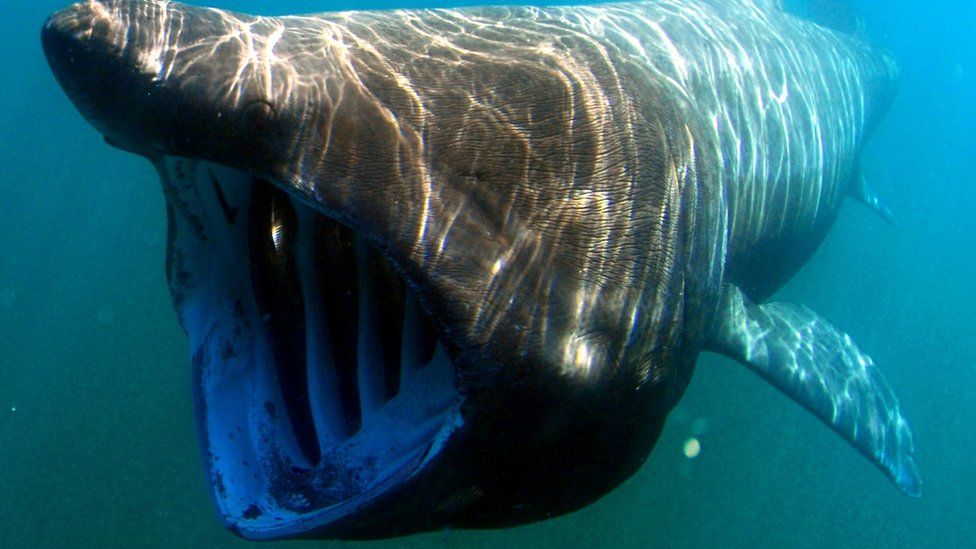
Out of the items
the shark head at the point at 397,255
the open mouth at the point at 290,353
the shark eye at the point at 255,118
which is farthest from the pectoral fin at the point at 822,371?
the shark eye at the point at 255,118

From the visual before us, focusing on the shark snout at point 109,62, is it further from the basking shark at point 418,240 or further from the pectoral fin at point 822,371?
the pectoral fin at point 822,371

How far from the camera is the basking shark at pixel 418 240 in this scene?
2.06 metres

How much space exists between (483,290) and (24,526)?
9500 millimetres

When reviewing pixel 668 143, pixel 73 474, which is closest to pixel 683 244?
pixel 668 143

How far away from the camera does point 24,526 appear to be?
8.98 meters

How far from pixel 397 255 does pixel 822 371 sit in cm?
422

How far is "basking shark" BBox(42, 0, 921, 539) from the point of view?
6.76ft

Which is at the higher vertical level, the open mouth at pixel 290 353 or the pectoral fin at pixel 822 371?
the open mouth at pixel 290 353

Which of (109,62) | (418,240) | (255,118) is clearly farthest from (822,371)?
(109,62)

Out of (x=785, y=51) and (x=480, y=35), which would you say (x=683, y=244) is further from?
(x=785, y=51)

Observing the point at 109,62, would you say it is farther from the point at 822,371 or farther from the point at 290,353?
the point at 822,371

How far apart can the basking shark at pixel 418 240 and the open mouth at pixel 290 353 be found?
10 millimetres

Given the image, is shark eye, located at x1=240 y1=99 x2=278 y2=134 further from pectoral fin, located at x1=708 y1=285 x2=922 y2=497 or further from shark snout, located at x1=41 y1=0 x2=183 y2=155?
pectoral fin, located at x1=708 y1=285 x2=922 y2=497

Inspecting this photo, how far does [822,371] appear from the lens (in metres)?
5.21
